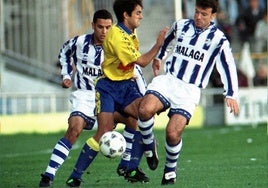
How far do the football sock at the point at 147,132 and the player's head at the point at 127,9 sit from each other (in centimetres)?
124

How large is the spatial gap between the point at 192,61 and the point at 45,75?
16.9 meters

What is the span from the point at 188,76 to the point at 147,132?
825mm

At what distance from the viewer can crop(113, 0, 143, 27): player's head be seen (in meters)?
13.5

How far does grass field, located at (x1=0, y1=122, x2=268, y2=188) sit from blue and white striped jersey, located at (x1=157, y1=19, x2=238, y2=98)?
1226mm

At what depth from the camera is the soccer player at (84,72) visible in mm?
14030

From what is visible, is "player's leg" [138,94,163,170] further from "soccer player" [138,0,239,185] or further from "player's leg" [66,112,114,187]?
"player's leg" [66,112,114,187]

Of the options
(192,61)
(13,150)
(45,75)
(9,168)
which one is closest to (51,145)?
(13,150)

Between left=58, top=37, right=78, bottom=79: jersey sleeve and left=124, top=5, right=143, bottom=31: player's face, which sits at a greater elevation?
left=124, top=5, right=143, bottom=31: player's face

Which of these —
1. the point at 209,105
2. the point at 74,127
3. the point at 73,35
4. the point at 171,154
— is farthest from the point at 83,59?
the point at 73,35

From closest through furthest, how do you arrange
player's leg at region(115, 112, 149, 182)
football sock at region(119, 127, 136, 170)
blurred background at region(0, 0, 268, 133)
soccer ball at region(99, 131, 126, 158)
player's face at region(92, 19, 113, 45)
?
soccer ball at region(99, 131, 126, 158) → player's leg at region(115, 112, 149, 182) → football sock at region(119, 127, 136, 170) → player's face at region(92, 19, 113, 45) → blurred background at region(0, 0, 268, 133)

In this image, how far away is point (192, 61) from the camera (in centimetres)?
1355

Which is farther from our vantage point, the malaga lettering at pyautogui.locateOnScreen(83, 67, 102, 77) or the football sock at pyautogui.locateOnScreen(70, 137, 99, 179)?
the malaga lettering at pyautogui.locateOnScreen(83, 67, 102, 77)

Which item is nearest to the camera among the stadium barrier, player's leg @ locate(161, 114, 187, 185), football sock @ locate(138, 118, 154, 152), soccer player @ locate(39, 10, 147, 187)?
player's leg @ locate(161, 114, 187, 185)

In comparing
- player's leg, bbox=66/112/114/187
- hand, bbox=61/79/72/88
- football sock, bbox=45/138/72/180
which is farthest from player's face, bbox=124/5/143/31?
football sock, bbox=45/138/72/180
